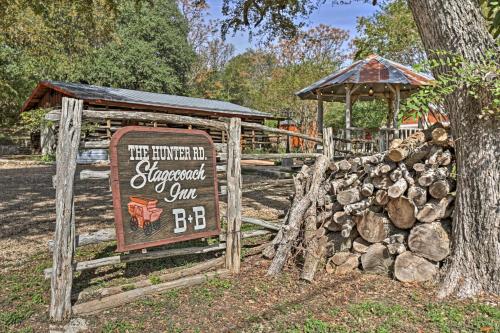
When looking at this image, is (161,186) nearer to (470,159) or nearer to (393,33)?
(470,159)

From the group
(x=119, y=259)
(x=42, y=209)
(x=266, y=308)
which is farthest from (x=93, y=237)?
(x=42, y=209)

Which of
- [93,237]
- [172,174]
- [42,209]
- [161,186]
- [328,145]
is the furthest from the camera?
[42,209]

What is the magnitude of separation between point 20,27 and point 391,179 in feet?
40.9

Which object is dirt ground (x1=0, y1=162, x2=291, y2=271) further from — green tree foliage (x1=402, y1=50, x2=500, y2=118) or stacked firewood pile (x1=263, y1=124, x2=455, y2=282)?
green tree foliage (x1=402, y1=50, x2=500, y2=118)

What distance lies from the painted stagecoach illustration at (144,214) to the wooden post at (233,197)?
1.02 meters

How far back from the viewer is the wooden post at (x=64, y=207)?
3398 millimetres

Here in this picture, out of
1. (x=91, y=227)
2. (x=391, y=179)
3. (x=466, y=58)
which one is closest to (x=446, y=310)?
(x=391, y=179)

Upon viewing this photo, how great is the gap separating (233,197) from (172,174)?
0.92 metres

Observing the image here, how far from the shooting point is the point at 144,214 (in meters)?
3.91

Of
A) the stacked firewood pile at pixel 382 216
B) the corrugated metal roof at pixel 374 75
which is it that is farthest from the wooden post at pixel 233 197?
the corrugated metal roof at pixel 374 75

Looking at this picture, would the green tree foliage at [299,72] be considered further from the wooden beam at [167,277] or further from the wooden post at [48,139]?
the wooden beam at [167,277]

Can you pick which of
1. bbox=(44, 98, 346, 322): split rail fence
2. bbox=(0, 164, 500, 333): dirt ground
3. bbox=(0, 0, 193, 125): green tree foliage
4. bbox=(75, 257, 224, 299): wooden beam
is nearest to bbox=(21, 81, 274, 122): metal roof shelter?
bbox=(0, 0, 193, 125): green tree foliage

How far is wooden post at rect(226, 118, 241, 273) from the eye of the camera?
4750 millimetres

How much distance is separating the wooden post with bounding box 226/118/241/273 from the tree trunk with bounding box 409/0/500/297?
7.67 feet
